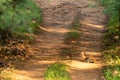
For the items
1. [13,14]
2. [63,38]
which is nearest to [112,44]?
[63,38]

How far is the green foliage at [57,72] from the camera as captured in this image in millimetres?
9516

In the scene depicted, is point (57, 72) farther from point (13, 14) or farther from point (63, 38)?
point (63, 38)


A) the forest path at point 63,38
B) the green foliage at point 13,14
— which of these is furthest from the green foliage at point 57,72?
the green foliage at point 13,14

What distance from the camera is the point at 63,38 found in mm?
13562

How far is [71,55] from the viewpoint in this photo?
37.8 feet

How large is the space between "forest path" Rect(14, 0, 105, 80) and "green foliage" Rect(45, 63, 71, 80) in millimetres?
178

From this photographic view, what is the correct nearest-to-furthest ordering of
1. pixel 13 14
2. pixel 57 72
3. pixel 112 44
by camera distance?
pixel 57 72 < pixel 13 14 < pixel 112 44

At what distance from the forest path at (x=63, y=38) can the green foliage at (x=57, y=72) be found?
7.0 inches

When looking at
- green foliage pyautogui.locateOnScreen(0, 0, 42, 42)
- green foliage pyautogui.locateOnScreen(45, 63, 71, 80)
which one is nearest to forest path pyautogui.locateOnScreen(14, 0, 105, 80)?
green foliage pyautogui.locateOnScreen(45, 63, 71, 80)

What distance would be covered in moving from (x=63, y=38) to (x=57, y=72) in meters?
3.85

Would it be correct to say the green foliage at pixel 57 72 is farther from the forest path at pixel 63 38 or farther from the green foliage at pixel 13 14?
the green foliage at pixel 13 14

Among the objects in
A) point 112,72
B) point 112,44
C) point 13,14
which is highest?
point 13,14

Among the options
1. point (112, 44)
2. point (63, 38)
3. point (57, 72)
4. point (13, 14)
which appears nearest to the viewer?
point (57, 72)

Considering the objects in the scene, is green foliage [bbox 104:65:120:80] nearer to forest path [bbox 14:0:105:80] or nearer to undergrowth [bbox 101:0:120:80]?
undergrowth [bbox 101:0:120:80]
